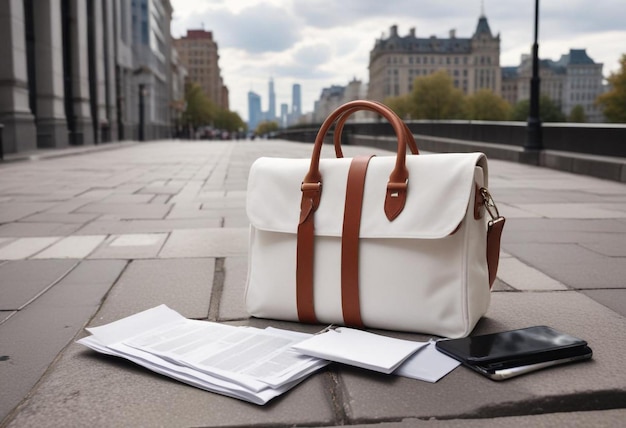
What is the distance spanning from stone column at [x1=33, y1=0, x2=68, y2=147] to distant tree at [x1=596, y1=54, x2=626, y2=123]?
1797 inches

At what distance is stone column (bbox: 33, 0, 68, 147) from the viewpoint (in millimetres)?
21594

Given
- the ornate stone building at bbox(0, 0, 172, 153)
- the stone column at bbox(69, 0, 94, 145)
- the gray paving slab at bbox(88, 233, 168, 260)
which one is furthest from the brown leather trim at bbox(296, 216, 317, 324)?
the stone column at bbox(69, 0, 94, 145)

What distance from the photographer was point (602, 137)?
1120 cm

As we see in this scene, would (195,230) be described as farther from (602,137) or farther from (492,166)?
(492,166)

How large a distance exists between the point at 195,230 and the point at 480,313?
332 cm

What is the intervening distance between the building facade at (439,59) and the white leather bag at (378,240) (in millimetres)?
156657

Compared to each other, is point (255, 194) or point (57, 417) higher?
point (255, 194)

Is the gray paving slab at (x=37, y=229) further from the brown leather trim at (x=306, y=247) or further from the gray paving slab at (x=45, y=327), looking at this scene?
the brown leather trim at (x=306, y=247)

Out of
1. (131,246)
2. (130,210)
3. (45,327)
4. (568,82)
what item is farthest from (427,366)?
(568,82)

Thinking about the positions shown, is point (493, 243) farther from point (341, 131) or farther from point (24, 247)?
point (24, 247)

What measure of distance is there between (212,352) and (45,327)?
94cm

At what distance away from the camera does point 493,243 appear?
254 cm

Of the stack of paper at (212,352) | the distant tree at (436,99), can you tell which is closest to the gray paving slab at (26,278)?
the stack of paper at (212,352)

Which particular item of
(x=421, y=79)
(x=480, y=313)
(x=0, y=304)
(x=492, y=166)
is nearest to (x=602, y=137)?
(x=492, y=166)
